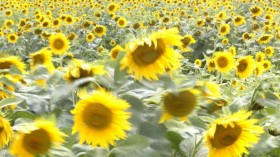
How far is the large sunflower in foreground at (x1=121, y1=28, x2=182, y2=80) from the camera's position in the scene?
1.36 metres

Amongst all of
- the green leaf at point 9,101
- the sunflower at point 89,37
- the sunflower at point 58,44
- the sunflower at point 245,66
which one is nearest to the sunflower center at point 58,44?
the sunflower at point 58,44

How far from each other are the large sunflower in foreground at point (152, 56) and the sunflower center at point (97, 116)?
224mm

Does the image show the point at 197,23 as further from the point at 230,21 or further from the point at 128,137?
the point at 128,137

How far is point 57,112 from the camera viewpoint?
153cm

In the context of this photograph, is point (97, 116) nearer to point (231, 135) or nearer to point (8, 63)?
point (231, 135)

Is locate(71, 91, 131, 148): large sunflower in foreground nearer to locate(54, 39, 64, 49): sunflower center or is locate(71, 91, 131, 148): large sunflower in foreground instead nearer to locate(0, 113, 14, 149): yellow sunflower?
locate(0, 113, 14, 149): yellow sunflower

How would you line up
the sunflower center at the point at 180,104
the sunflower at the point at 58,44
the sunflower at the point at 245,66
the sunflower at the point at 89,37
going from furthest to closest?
the sunflower at the point at 89,37
the sunflower at the point at 58,44
the sunflower at the point at 245,66
the sunflower center at the point at 180,104

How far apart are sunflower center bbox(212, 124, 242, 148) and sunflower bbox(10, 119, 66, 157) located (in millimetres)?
382

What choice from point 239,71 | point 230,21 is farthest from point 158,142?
point 230,21

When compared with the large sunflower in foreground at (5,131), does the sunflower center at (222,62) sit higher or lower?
lower

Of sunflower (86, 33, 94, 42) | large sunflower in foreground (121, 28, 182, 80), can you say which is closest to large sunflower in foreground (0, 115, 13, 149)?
large sunflower in foreground (121, 28, 182, 80)

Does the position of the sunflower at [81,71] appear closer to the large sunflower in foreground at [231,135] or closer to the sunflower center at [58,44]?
the large sunflower in foreground at [231,135]

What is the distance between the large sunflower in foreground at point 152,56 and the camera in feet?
4.45

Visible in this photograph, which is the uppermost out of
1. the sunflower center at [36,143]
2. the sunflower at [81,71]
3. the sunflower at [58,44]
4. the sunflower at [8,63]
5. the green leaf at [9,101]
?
the sunflower at [81,71]
